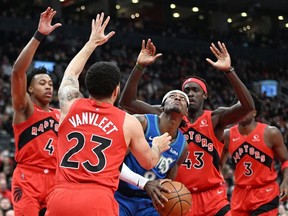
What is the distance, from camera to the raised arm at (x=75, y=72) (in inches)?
187

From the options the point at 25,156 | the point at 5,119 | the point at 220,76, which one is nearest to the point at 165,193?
the point at 25,156

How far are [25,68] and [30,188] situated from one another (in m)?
1.32

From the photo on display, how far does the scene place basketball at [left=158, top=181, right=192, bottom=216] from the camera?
5215mm

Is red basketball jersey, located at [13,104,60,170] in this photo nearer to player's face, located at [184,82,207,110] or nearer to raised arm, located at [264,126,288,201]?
player's face, located at [184,82,207,110]

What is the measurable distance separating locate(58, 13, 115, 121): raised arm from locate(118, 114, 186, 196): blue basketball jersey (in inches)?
45.9

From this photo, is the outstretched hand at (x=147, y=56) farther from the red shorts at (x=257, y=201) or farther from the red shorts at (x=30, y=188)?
the red shorts at (x=257, y=201)

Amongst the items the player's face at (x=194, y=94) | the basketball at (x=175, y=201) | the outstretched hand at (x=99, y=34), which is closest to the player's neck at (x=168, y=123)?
the basketball at (x=175, y=201)

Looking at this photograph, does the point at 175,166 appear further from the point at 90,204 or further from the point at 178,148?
the point at 90,204

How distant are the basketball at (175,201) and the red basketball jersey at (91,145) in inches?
33.2

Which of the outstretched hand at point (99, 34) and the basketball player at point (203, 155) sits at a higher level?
the outstretched hand at point (99, 34)

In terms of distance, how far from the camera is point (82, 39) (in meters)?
29.4

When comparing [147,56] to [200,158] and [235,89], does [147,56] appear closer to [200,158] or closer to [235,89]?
[235,89]

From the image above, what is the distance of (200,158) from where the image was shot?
6.84 metres

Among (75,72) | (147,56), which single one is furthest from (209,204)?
(75,72)
